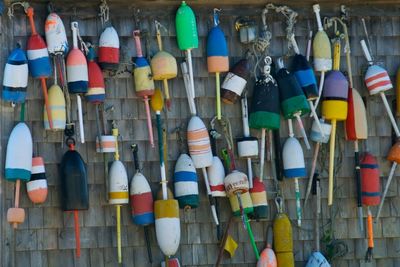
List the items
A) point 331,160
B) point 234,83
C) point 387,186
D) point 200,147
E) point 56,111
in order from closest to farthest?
point 56,111 < point 200,147 < point 234,83 < point 331,160 < point 387,186

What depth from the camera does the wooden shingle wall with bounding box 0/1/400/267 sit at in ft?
21.7

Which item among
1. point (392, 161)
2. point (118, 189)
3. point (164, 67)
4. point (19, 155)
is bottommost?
point (118, 189)

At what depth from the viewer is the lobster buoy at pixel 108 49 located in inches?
265

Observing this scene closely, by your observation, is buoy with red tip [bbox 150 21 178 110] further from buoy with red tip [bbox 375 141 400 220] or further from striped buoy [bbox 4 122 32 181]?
buoy with red tip [bbox 375 141 400 220]

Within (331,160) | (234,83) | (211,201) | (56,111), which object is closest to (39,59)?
(56,111)

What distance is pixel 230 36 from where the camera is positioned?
7094 mm

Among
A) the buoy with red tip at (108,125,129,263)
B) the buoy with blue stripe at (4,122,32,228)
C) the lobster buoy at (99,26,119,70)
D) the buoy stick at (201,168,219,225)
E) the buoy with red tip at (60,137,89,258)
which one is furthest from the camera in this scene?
the buoy stick at (201,168,219,225)

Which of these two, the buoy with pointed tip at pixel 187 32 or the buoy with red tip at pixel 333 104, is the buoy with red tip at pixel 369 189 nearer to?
the buoy with red tip at pixel 333 104

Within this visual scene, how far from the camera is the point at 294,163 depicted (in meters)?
6.98

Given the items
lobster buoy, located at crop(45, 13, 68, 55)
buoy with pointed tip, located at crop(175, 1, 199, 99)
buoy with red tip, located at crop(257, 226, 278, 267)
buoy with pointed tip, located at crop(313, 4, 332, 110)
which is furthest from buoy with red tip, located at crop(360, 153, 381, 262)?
lobster buoy, located at crop(45, 13, 68, 55)

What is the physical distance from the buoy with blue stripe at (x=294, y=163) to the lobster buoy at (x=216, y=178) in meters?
0.46

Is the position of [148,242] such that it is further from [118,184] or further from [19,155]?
[19,155]

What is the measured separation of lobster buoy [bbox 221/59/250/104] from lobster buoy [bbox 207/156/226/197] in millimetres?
447

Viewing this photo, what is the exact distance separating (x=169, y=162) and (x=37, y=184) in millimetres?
934
